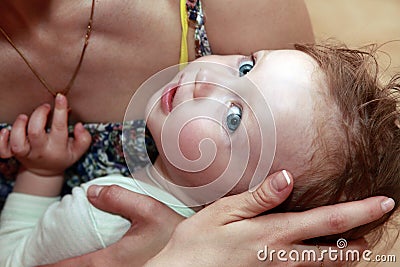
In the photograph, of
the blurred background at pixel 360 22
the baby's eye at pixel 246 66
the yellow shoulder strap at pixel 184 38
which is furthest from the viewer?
the blurred background at pixel 360 22

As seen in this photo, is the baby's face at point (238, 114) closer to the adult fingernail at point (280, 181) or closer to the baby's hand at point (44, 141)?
the adult fingernail at point (280, 181)

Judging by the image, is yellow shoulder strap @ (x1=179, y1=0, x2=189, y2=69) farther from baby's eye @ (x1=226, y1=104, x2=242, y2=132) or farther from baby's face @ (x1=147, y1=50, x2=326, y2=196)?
baby's eye @ (x1=226, y1=104, x2=242, y2=132)

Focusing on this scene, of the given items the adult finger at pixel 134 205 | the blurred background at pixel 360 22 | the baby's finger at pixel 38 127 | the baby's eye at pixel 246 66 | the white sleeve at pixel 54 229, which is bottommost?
the white sleeve at pixel 54 229

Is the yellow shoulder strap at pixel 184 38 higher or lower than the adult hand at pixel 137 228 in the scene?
higher

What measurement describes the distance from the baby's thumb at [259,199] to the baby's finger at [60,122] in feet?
1.18

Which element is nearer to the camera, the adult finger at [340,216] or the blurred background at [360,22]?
the adult finger at [340,216]

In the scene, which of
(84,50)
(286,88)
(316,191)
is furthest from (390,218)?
(84,50)

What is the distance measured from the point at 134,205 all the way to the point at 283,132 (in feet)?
0.94

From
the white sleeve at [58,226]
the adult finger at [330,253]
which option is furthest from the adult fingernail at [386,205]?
the white sleeve at [58,226]

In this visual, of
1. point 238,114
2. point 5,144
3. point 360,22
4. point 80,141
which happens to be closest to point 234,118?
point 238,114

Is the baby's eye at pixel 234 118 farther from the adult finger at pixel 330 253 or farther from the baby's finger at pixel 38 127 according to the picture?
the baby's finger at pixel 38 127

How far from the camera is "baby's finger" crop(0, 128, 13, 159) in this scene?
3.87ft

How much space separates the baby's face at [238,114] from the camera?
0.95 m

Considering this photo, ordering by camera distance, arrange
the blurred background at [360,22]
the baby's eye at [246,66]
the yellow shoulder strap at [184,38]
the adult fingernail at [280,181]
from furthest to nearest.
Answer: the blurred background at [360,22] < the yellow shoulder strap at [184,38] < the baby's eye at [246,66] < the adult fingernail at [280,181]
